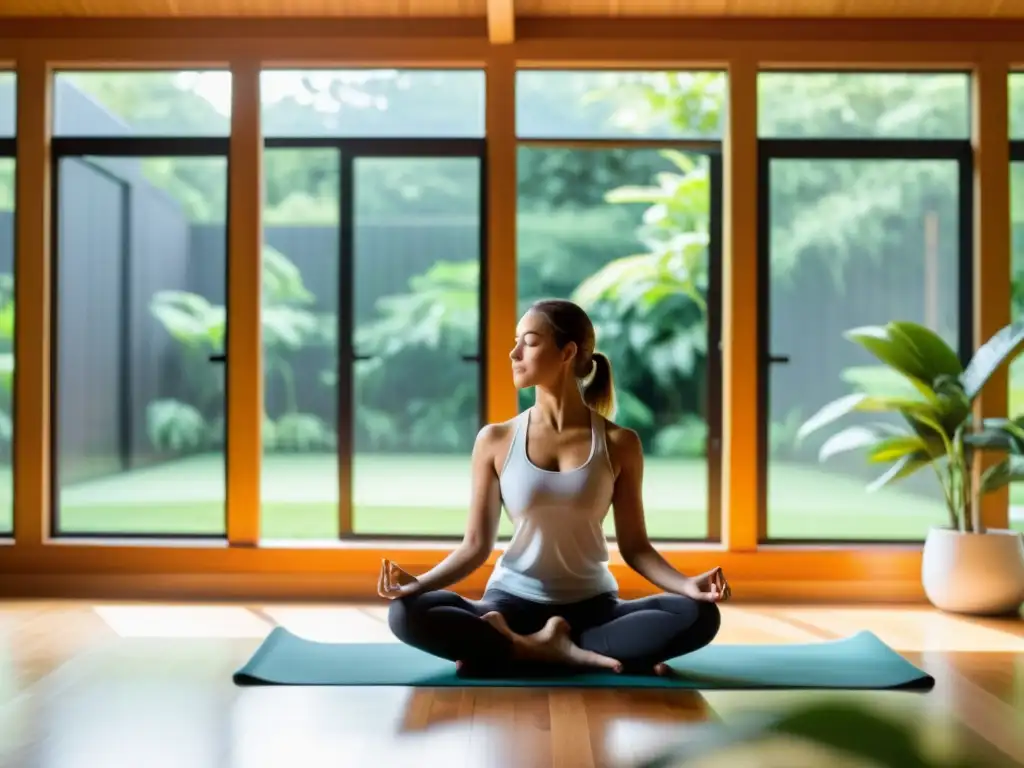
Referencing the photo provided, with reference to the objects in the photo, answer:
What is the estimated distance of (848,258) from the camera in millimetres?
4500

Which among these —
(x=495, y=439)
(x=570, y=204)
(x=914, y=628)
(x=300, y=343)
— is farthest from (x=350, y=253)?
(x=914, y=628)

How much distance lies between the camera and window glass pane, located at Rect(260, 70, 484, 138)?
4.41 m

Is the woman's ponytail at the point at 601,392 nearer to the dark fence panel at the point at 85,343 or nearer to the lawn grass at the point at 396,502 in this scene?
the lawn grass at the point at 396,502

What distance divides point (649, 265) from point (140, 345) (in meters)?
2.26

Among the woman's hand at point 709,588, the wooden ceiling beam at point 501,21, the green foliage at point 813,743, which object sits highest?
the wooden ceiling beam at point 501,21

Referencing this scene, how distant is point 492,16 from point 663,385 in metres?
1.70

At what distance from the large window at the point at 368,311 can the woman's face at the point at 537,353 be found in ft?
5.32

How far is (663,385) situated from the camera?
4.50 meters

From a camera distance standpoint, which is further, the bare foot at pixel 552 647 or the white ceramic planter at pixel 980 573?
the white ceramic planter at pixel 980 573

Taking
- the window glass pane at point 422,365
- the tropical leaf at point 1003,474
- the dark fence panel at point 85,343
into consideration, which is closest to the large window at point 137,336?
the dark fence panel at point 85,343

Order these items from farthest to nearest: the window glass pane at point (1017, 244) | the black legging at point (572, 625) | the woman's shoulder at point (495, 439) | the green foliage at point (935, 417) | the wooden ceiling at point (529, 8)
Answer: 1. the window glass pane at point (1017, 244)
2. the wooden ceiling at point (529, 8)
3. the green foliage at point (935, 417)
4. the woman's shoulder at point (495, 439)
5. the black legging at point (572, 625)

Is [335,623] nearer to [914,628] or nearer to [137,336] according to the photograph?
[137,336]

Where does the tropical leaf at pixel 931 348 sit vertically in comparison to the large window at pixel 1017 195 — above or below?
below

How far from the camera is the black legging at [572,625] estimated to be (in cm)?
268
